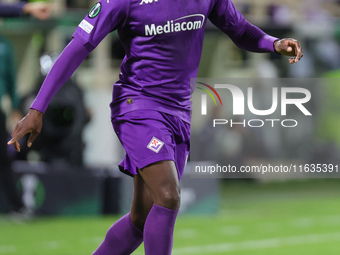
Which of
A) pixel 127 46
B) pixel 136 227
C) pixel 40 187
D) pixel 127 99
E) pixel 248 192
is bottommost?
pixel 248 192

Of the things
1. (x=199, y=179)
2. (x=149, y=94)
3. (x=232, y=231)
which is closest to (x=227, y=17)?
(x=149, y=94)

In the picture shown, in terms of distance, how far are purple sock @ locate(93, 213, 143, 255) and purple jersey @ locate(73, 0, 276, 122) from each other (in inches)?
24.7

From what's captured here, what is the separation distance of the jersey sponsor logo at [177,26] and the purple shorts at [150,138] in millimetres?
428

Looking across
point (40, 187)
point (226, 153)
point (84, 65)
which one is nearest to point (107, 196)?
point (40, 187)

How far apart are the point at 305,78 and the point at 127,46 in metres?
9.30

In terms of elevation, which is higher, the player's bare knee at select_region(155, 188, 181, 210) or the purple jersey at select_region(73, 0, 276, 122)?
the purple jersey at select_region(73, 0, 276, 122)

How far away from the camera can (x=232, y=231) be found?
8430mm

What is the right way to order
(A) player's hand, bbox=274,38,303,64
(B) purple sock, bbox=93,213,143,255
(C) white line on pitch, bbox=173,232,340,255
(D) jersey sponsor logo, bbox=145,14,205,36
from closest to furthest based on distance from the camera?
(D) jersey sponsor logo, bbox=145,14,205,36 < (A) player's hand, bbox=274,38,303,64 < (B) purple sock, bbox=93,213,143,255 < (C) white line on pitch, bbox=173,232,340,255

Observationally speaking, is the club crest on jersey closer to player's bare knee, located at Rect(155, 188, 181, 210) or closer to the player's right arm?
player's bare knee, located at Rect(155, 188, 181, 210)

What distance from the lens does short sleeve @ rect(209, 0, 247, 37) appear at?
4719 mm

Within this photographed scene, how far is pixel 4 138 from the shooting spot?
28.3ft

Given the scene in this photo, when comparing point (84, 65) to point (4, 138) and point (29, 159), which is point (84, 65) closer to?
point (29, 159)

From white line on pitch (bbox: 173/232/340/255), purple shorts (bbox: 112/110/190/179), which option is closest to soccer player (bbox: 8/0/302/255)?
purple shorts (bbox: 112/110/190/179)

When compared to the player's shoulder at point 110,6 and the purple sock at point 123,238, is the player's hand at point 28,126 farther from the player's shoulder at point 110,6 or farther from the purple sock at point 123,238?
the purple sock at point 123,238
